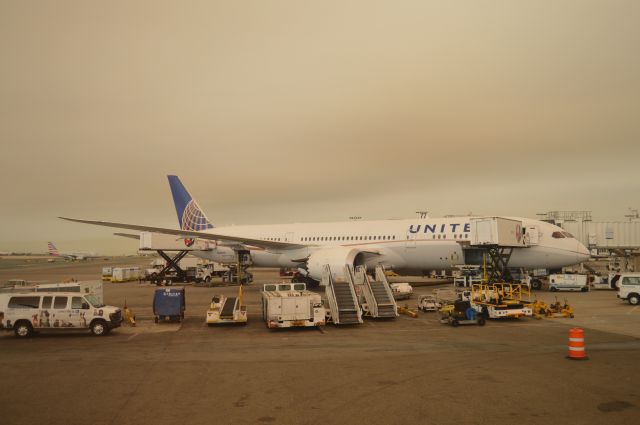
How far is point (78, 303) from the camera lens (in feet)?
59.6

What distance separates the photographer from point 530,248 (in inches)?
1238

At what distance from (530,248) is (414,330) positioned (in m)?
16.5

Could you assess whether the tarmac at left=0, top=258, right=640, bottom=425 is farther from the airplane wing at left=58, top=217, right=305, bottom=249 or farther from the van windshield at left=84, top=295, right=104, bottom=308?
the airplane wing at left=58, top=217, right=305, bottom=249

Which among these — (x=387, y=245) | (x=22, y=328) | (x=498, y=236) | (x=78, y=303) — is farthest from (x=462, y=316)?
(x=22, y=328)

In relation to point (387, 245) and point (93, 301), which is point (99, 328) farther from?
point (387, 245)

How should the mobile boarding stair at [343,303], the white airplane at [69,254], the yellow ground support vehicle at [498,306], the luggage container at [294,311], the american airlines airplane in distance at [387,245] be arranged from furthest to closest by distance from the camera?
the white airplane at [69,254] < the american airlines airplane in distance at [387,245] < the yellow ground support vehicle at [498,306] < the mobile boarding stair at [343,303] < the luggage container at [294,311]

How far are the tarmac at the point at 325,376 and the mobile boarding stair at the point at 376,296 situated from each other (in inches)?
88.5

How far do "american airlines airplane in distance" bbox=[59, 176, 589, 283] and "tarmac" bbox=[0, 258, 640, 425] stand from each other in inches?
452

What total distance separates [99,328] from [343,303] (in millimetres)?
9765

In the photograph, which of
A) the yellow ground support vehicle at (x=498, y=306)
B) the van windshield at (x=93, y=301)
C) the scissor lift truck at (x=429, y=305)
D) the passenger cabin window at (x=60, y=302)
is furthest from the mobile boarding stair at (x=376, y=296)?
the passenger cabin window at (x=60, y=302)

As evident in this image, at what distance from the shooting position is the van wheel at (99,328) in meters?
18.1

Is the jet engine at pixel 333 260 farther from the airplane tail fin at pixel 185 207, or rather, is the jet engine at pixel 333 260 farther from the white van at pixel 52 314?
the airplane tail fin at pixel 185 207

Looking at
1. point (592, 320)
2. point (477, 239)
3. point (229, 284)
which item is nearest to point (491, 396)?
point (592, 320)

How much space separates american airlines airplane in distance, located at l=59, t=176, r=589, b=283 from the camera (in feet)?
103
